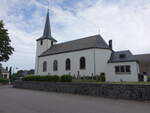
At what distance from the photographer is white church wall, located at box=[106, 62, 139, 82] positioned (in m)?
23.2

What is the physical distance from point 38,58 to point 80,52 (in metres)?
13.3

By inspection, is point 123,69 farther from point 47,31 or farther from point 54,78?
point 47,31

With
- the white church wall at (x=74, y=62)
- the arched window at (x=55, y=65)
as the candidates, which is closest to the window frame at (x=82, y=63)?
the white church wall at (x=74, y=62)

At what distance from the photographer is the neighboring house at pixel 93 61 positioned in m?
24.1

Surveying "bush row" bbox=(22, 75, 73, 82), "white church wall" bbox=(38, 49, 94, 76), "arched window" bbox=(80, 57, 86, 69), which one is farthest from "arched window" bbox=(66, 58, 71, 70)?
"bush row" bbox=(22, 75, 73, 82)

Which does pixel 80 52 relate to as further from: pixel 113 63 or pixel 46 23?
pixel 46 23

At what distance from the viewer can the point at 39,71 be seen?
34750mm

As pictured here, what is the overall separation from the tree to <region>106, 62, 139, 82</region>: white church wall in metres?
23.1

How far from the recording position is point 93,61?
25859 millimetres

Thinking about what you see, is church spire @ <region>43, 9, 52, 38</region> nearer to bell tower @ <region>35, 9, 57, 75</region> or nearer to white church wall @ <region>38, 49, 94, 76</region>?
bell tower @ <region>35, 9, 57, 75</region>

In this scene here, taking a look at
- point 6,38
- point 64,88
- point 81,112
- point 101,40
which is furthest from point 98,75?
point 6,38

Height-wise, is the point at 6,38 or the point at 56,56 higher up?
the point at 6,38

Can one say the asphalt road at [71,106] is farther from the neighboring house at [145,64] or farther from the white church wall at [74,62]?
the neighboring house at [145,64]

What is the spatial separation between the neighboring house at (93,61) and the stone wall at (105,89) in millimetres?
9597
